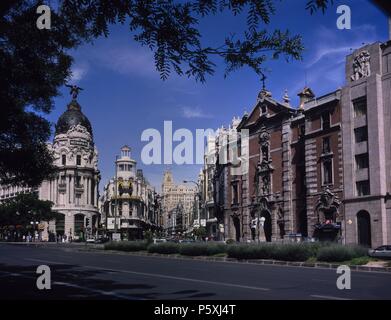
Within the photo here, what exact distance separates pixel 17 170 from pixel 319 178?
40.9m

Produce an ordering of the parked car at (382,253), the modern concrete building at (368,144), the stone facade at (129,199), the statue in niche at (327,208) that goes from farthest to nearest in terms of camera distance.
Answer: the stone facade at (129,199) → the statue in niche at (327,208) → the modern concrete building at (368,144) → the parked car at (382,253)

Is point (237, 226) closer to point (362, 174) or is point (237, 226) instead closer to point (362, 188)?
point (362, 188)

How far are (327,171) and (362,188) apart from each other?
16.4 ft

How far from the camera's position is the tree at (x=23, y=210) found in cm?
9650

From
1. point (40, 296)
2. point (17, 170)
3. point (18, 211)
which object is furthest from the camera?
point (18, 211)

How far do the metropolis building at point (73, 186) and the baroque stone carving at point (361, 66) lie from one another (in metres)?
80.6

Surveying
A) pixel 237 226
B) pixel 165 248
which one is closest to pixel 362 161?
pixel 165 248

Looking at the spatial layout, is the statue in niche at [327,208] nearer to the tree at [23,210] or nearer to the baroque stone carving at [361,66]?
the baroque stone carving at [361,66]

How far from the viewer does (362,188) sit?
154ft

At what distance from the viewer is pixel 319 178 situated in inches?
2046

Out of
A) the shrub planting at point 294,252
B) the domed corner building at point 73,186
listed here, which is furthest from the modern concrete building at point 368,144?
the domed corner building at point 73,186

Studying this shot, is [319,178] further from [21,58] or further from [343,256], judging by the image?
[21,58]
